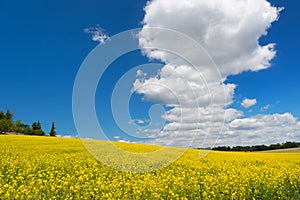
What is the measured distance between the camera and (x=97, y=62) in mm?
12258

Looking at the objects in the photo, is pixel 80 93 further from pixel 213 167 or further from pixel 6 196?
pixel 213 167

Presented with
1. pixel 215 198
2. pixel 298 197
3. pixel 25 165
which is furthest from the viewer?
pixel 25 165

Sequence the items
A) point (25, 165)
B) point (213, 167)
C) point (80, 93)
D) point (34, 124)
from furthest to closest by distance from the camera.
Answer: point (34, 124) < point (213, 167) < point (25, 165) < point (80, 93)

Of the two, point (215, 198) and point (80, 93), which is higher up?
point (80, 93)

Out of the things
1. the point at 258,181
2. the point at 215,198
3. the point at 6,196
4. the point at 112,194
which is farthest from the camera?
the point at 258,181

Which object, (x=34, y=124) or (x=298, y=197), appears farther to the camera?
(x=34, y=124)

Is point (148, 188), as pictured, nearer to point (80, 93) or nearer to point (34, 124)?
point (80, 93)

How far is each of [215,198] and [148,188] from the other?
1.94 metres

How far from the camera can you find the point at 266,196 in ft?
29.9

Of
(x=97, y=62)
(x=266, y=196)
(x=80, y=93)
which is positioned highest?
(x=97, y=62)

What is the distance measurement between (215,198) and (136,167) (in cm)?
623

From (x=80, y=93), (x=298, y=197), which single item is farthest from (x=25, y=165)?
(x=298, y=197)

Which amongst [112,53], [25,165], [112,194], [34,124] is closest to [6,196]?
[112,194]

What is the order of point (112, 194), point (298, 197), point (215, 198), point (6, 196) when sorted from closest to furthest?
point (6, 196)
point (112, 194)
point (215, 198)
point (298, 197)
